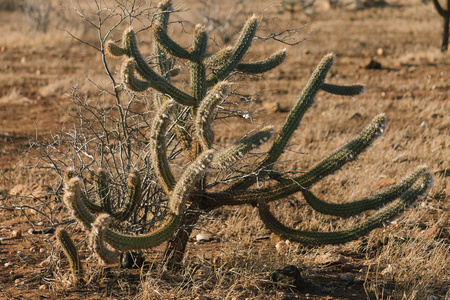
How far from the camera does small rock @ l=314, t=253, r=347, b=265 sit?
14.2ft

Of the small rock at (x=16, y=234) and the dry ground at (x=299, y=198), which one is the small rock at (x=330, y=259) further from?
the small rock at (x=16, y=234)

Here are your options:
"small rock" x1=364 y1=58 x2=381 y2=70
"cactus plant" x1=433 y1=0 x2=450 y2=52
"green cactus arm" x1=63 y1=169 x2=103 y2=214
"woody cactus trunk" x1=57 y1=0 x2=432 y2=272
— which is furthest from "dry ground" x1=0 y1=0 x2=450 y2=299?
"green cactus arm" x1=63 y1=169 x2=103 y2=214

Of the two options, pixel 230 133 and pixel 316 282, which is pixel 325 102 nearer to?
pixel 230 133

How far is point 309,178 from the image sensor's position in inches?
154

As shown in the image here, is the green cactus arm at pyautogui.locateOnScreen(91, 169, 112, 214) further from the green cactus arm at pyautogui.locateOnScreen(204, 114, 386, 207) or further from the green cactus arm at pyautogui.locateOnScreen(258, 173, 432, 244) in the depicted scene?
the green cactus arm at pyautogui.locateOnScreen(258, 173, 432, 244)

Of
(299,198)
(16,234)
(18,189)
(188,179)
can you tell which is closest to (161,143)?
(188,179)

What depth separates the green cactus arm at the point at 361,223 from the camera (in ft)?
12.5

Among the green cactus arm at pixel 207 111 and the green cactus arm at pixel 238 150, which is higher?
the green cactus arm at pixel 207 111

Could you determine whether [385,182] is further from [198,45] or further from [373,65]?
[373,65]

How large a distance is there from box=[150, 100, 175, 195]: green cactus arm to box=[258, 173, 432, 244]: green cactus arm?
78cm

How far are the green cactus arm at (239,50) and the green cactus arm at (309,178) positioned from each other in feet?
2.86

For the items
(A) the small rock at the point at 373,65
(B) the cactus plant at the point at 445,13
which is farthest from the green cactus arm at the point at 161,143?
(B) the cactus plant at the point at 445,13

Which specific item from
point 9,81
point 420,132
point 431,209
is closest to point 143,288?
point 431,209

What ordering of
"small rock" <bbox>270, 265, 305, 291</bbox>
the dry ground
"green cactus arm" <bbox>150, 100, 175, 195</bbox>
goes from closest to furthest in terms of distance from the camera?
"green cactus arm" <bbox>150, 100, 175, 195</bbox>, "small rock" <bbox>270, 265, 305, 291</bbox>, the dry ground
